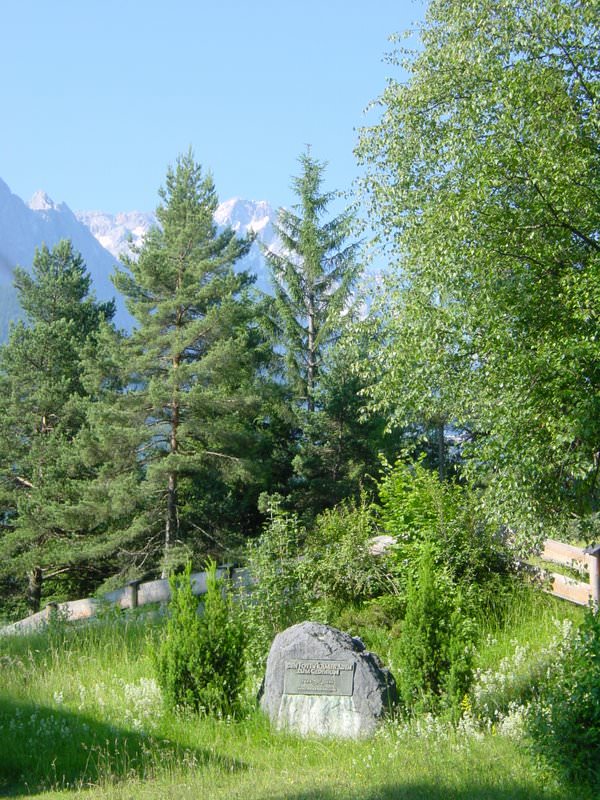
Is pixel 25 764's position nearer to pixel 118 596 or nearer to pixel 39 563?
pixel 118 596

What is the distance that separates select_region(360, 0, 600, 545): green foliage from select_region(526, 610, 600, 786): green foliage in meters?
4.64

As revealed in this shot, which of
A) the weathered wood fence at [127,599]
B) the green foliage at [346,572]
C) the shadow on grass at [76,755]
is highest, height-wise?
the green foliage at [346,572]

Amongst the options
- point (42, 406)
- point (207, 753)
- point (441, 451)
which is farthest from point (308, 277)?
point (207, 753)

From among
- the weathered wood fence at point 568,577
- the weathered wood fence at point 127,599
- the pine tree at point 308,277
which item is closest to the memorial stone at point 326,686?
the weathered wood fence at point 568,577

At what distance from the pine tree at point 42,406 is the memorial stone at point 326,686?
19695mm

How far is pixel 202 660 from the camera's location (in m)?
8.59

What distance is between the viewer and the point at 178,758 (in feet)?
23.4

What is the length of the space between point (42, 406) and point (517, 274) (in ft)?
74.2

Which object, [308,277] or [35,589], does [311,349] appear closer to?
[308,277]

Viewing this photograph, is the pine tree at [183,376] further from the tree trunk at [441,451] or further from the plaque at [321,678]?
the plaque at [321,678]

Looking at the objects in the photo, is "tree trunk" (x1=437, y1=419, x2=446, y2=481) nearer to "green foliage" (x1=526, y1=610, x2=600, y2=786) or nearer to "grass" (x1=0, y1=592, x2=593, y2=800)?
"grass" (x1=0, y1=592, x2=593, y2=800)

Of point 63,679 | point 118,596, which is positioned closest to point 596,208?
point 63,679

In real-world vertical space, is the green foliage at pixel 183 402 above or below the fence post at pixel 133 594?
above

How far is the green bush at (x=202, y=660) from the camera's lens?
8.52 m
